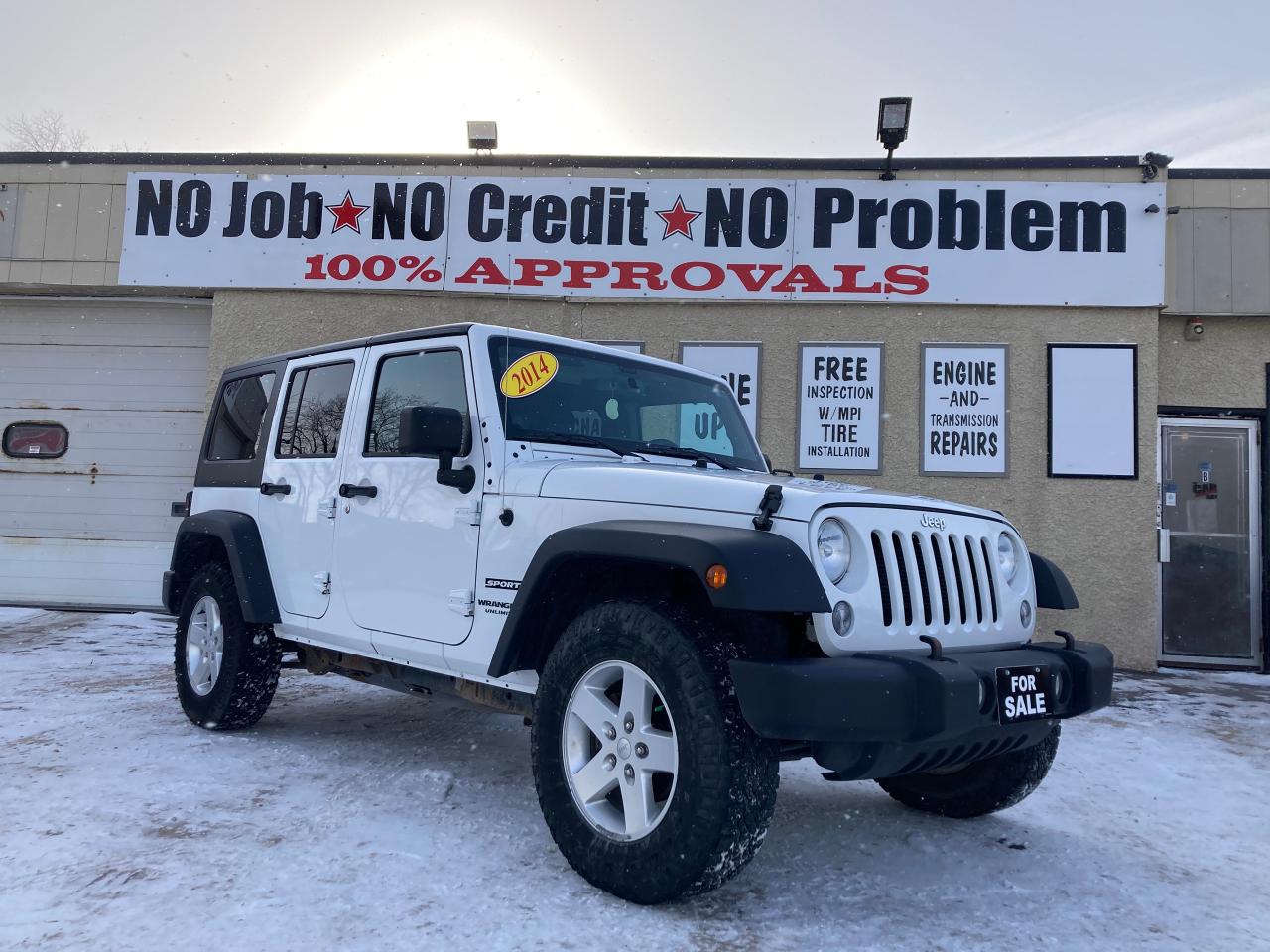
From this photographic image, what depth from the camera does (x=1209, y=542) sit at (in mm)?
8602

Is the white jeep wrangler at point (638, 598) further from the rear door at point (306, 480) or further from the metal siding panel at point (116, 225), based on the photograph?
the metal siding panel at point (116, 225)

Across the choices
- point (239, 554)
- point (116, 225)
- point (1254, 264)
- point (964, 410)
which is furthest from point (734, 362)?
point (116, 225)

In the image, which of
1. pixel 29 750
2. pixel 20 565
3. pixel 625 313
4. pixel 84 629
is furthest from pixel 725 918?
pixel 20 565

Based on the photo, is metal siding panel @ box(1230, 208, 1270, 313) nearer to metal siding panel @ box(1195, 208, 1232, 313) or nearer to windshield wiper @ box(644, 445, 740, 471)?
metal siding panel @ box(1195, 208, 1232, 313)

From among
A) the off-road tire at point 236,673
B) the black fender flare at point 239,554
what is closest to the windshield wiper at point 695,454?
the black fender flare at point 239,554

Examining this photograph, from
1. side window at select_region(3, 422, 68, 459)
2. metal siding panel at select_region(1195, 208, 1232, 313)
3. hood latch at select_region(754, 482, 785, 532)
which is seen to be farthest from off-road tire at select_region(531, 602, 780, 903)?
side window at select_region(3, 422, 68, 459)

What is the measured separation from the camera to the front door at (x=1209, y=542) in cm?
848

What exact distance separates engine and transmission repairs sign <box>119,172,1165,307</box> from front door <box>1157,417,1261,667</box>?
148 cm

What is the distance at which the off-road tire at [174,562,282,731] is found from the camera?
474 cm

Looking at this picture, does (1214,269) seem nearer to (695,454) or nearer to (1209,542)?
(1209,542)

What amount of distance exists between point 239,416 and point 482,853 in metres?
3.10

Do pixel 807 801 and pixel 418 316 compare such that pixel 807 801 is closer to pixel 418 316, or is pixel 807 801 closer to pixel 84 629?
pixel 418 316

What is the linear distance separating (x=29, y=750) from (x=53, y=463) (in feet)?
21.4

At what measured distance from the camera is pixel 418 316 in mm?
9133
